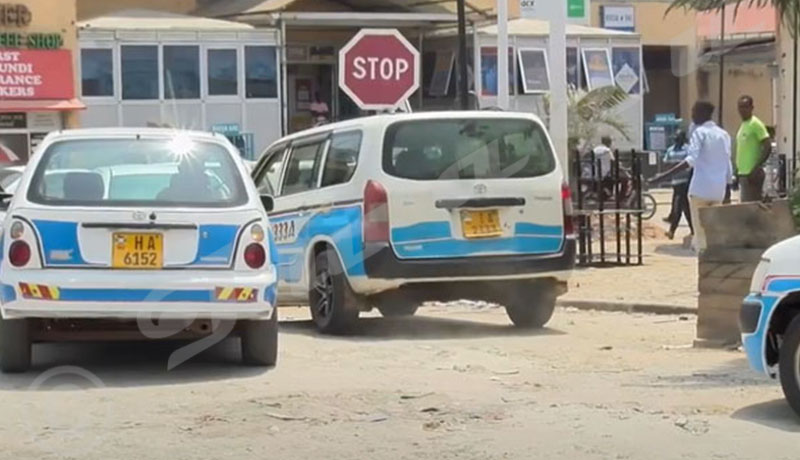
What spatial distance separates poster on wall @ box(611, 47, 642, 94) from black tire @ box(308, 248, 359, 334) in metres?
26.3

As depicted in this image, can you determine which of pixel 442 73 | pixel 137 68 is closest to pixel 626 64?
pixel 442 73

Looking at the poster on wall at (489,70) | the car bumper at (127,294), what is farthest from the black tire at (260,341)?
the poster on wall at (489,70)

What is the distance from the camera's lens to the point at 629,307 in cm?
1381

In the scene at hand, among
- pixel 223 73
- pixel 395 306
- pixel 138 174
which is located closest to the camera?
pixel 138 174

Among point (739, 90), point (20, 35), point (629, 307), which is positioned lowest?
point (629, 307)

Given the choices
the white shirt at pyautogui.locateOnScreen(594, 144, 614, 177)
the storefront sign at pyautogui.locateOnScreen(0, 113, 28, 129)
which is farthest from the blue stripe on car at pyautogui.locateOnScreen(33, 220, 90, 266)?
the storefront sign at pyautogui.locateOnScreen(0, 113, 28, 129)

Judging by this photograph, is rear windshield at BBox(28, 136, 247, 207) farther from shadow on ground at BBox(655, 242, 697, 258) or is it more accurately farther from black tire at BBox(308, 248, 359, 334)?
shadow on ground at BBox(655, 242, 697, 258)

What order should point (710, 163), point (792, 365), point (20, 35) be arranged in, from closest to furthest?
point (792, 365)
point (710, 163)
point (20, 35)

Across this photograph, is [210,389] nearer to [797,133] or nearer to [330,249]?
[330,249]

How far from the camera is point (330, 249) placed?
464 inches

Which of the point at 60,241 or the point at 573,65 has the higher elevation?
the point at 573,65

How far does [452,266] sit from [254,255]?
257 cm

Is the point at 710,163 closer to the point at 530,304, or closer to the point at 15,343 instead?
the point at 530,304

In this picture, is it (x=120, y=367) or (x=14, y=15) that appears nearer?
(x=120, y=367)
